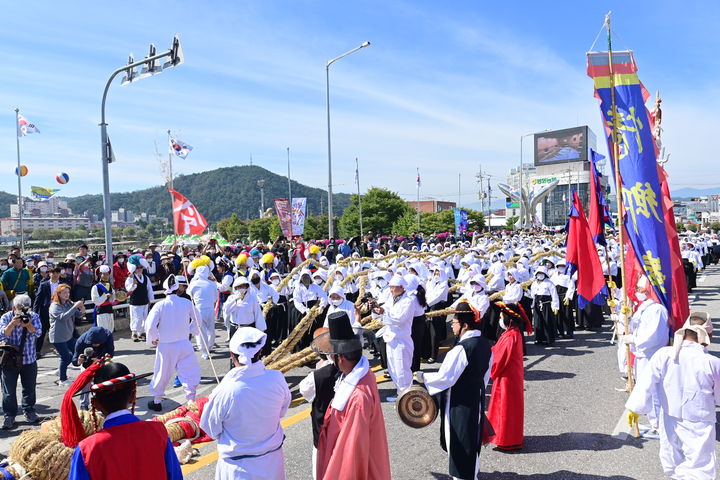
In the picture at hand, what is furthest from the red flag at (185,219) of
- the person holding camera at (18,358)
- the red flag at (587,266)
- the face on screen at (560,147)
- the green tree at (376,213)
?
the face on screen at (560,147)

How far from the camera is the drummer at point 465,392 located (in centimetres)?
459

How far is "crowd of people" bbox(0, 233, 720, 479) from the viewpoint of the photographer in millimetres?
3641

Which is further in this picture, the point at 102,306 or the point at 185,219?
the point at 185,219

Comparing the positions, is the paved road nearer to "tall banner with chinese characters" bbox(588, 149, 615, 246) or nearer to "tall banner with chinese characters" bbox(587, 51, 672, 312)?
"tall banner with chinese characters" bbox(587, 51, 672, 312)

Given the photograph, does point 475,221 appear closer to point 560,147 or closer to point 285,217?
point 285,217

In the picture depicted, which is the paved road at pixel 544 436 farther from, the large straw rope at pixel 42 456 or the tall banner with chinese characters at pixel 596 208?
the tall banner with chinese characters at pixel 596 208

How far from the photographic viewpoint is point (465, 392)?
464 centimetres

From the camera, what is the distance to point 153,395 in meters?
7.40

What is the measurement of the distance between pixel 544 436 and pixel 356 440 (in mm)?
3206

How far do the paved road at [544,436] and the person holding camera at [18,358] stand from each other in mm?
298

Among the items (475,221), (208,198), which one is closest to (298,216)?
(475,221)

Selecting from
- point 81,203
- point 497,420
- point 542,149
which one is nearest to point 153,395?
point 497,420

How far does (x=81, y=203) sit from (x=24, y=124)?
541 ft

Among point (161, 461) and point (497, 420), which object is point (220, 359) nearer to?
point (497, 420)
